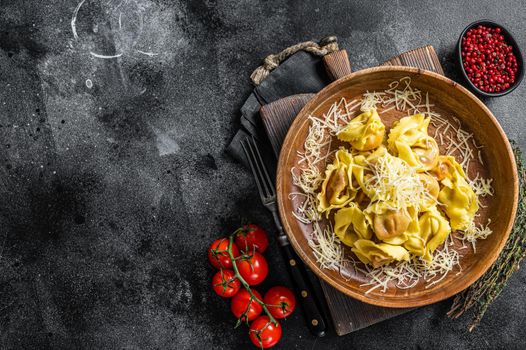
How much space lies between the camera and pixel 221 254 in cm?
301

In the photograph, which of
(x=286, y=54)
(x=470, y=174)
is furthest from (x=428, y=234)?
(x=286, y=54)

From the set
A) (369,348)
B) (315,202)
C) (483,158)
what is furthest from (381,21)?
(369,348)

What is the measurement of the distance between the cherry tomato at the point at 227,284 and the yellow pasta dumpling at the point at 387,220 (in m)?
0.96

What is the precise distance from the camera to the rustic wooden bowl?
2.60 meters

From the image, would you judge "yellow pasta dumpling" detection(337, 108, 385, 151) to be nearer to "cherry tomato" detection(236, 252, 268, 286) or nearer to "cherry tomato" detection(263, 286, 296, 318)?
"cherry tomato" detection(236, 252, 268, 286)

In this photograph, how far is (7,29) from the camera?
10.9 feet

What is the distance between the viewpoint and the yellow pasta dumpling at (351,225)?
8.52 feet

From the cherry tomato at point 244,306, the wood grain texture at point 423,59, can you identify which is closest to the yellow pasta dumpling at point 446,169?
the wood grain texture at point 423,59

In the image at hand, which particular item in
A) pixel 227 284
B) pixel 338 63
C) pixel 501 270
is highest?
pixel 338 63

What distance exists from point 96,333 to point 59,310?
286mm

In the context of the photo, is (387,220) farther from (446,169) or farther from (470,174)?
(470,174)

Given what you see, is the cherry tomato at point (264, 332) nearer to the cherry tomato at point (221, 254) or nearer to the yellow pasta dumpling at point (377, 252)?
the cherry tomato at point (221, 254)

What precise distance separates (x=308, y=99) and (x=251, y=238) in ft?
2.97

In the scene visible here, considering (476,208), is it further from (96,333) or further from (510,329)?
(96,333)
